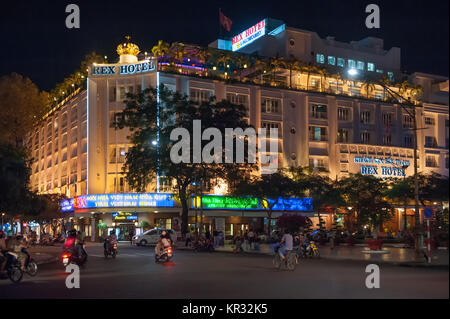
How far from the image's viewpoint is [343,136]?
76312mm

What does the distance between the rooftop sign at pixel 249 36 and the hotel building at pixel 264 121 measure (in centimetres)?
17

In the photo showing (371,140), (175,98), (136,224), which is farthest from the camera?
(371,140)

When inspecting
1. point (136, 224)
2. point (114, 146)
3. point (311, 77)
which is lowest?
point (136, 224)

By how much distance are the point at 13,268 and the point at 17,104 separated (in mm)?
52038

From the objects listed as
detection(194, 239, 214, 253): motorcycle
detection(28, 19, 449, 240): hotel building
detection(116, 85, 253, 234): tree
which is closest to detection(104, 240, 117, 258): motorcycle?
detection(194, 239, 214, 253): motorcycle

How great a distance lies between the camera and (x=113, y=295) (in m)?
13.7

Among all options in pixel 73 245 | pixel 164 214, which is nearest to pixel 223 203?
pixel 164 214

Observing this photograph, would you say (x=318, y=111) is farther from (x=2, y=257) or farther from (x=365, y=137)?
(x=2, y=257)

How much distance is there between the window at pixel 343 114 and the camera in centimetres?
7659
